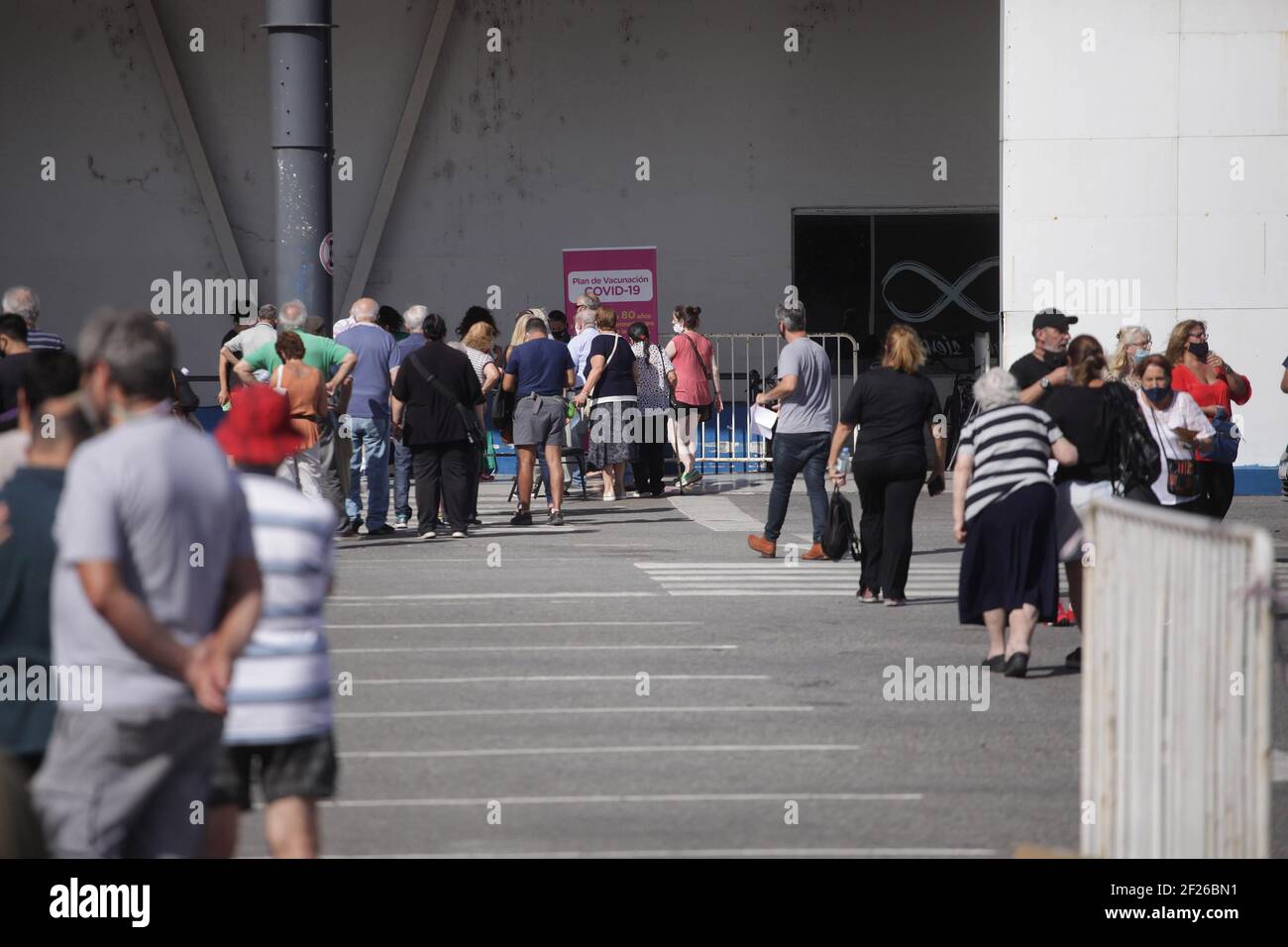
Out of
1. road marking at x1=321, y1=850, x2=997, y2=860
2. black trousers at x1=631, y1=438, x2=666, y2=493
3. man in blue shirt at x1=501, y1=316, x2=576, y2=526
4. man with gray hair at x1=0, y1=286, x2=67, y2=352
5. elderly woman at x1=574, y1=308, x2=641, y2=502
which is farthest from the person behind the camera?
black trousers at x1=631, y1=438, x2=666, y2=493

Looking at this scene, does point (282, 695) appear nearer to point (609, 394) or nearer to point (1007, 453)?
point (1007, 453)

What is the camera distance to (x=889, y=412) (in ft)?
38.8

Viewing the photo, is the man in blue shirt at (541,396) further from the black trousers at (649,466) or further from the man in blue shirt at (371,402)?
the black trousers at (649,466)

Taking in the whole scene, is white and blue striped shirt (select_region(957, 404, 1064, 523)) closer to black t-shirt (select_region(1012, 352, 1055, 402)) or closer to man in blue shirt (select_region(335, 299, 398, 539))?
black t-shirt (select_region(1012, 352, 1055, 402))

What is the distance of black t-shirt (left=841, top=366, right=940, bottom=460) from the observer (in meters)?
11.8

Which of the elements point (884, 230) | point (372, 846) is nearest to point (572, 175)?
point (884, 230)

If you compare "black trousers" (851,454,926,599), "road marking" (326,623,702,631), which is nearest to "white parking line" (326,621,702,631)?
"road marking" (326,623,702,631)

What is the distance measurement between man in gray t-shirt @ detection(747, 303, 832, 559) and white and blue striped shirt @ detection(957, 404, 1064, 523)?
4468 mm

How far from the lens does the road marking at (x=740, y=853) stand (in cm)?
621

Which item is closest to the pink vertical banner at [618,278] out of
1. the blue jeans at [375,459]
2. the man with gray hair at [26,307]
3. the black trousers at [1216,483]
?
the blue jeans at [375,459]

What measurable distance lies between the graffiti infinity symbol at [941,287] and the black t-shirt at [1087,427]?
1562cm

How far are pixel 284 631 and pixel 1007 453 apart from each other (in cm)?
561

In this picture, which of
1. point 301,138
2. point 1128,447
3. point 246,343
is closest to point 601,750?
point 1128,447
